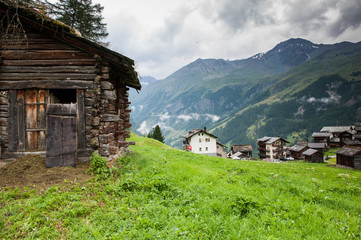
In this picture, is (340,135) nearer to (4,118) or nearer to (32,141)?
(32,141)

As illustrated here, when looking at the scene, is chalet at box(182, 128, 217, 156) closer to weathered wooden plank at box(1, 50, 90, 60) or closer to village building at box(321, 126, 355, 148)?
weathered wooden plank at box(1, 50, 90, 60)

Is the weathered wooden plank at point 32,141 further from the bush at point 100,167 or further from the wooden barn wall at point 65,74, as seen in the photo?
the bush at point 100,167

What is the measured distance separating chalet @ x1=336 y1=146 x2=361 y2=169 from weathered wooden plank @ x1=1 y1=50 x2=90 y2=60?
6207cm

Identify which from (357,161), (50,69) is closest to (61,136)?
(50,69)

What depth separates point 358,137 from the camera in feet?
289

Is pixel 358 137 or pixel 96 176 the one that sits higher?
pixel 96 176

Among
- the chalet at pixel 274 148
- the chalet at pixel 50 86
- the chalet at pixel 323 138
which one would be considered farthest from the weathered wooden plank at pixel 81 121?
the chalet at pixel 323 138

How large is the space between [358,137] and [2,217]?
122 metres

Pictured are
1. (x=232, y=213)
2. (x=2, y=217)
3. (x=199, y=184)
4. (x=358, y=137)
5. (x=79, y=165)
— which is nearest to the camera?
(x=2, y=217)

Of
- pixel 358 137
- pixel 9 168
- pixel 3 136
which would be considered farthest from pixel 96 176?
pixel 358 137

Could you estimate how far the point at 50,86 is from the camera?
8555mm

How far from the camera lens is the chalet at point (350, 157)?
46.3 meters

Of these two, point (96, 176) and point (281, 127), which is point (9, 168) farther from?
point (281, 127)

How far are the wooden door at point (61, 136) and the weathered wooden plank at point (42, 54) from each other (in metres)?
2.55
